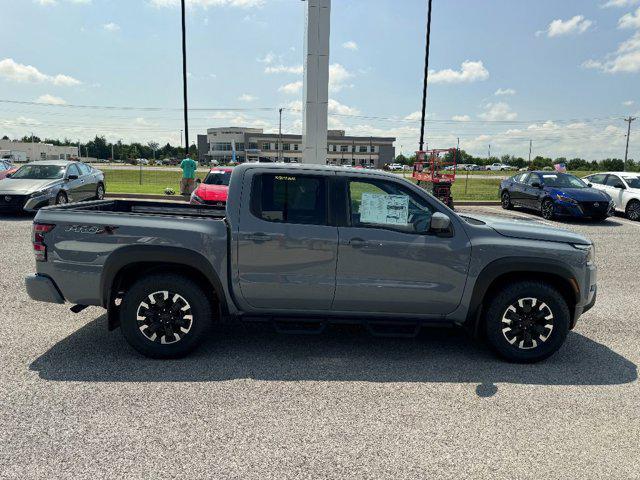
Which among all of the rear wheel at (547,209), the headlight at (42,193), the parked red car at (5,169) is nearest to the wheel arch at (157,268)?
the headlight at (42,193)

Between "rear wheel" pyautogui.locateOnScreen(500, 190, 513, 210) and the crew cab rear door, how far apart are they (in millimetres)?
14602

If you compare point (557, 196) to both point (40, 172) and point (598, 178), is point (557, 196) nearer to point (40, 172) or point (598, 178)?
point (598, 178)

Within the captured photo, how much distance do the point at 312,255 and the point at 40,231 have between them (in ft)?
7.87

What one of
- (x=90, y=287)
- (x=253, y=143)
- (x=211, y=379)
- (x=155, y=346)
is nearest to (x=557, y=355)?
(x=211, y=379)

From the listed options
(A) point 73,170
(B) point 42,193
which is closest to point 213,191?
(B) point 42,193

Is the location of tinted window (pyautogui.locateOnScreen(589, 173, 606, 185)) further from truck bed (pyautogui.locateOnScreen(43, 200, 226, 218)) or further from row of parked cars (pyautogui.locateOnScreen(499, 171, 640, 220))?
truck bed (pyautogui.locateOnScreen(43, 200, 226, 218))

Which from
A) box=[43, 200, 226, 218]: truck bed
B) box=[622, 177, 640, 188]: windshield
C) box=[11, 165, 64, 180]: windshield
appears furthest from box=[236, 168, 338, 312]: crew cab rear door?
box=[622, 177, 640, 188]: windshield

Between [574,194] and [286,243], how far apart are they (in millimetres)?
12550

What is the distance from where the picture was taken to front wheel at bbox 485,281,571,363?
409 centimetres

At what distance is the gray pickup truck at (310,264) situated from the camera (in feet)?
13.0

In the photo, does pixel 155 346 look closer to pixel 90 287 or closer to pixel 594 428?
pixel 90 287

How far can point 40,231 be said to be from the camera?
4.02 m

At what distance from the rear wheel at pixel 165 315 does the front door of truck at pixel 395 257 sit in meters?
1.22

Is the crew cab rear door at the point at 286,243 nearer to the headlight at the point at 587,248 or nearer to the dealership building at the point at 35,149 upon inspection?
the headlight at the point at 587,248
